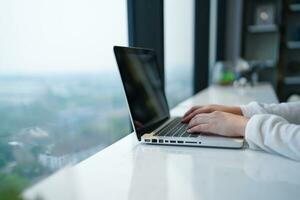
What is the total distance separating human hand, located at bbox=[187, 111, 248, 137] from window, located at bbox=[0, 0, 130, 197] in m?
0.35

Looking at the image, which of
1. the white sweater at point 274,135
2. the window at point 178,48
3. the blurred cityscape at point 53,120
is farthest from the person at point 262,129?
the window at point 178,48

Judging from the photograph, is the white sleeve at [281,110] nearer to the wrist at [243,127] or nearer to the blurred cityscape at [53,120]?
the wrist at [243,127]

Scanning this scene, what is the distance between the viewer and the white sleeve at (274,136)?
2.14 feet

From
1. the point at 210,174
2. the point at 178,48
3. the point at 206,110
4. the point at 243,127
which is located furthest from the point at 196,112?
the point at 178,48

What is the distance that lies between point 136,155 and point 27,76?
1.05 ft

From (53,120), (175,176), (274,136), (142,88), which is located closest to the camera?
(175,176)

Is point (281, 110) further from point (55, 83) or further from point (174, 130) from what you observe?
point (55, 83)

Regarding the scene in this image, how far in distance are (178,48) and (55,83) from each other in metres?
1.35

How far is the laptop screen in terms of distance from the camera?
0.80 meters

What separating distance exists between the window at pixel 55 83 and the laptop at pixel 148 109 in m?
0.17

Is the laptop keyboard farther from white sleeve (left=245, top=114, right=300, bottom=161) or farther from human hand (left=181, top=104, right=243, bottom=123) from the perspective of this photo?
white sleeve (left=245, top=114, right=300, bottom=161)

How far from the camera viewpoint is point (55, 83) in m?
0.81

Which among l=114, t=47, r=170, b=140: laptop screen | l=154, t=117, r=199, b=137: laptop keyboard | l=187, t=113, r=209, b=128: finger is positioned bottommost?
l=154, t=117, r=199, b=137: laptop keyboard

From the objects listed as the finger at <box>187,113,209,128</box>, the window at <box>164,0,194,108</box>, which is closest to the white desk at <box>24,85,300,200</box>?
the finger at <box>187,113,209,128</box>
